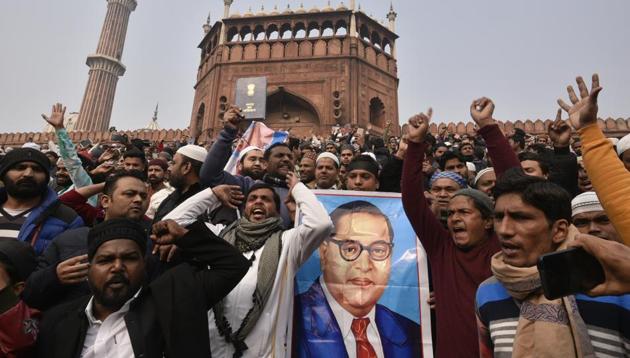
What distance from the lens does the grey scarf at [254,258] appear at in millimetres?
2125

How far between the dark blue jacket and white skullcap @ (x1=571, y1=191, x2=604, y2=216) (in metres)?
3.12

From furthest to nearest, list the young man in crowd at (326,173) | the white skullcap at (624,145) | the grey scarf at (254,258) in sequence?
the young man in crowd at (326,173), the white skullcap at (624,145), the grey scarf at (254,258)

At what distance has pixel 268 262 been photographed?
229 centimetres

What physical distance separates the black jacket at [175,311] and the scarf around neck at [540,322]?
3.99 ft

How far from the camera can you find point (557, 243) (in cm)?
162

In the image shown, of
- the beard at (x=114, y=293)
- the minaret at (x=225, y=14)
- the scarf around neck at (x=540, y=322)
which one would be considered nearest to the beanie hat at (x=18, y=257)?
the beard at (x=114, y=293)

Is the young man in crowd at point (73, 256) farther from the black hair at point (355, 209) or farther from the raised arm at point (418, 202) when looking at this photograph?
the raised arm at point (418, 202)

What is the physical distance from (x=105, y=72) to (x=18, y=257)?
43285 mm

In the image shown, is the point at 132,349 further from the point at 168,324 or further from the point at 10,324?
the point at 10,324

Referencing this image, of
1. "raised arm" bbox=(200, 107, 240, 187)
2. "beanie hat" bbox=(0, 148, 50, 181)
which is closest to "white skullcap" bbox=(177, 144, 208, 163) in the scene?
"raised arm" bbox=(200, 107, 240, 187)

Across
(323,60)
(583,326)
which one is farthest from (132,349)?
(323,60)

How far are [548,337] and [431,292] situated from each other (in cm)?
114

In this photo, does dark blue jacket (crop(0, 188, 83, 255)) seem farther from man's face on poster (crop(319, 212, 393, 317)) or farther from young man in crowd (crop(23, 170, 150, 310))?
man's face on poster (crop(319, 212, 393, 317))

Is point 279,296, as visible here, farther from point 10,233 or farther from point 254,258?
point 10,233
